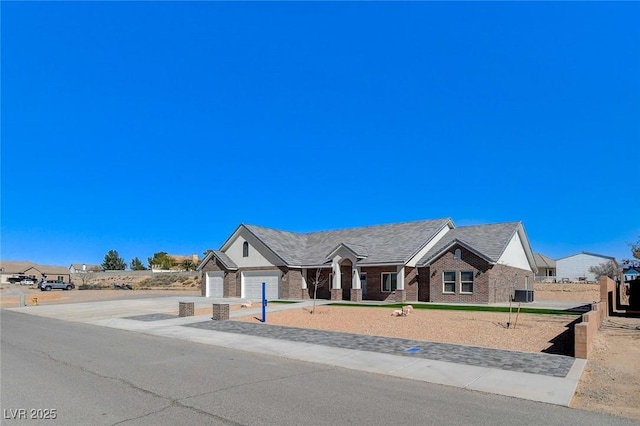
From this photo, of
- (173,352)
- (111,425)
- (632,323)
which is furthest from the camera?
(632,323)

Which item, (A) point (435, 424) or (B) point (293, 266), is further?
(B) point (293, 266)

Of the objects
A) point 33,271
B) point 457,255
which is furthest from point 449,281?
point 33,271

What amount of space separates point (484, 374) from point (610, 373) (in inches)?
105

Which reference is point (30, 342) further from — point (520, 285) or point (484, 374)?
point (520, 285)

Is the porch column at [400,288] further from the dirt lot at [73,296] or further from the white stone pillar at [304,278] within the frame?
the dirt lot at [73,296]

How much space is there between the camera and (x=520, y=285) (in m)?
33.7

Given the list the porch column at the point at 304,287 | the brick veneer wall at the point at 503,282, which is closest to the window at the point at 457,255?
the brick veneer wall at the point at 503,282

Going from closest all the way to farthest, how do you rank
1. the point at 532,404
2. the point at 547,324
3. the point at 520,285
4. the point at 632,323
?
the point at 532,404 < the point at 547,324 < the point at 632,323 < the point at 520,285

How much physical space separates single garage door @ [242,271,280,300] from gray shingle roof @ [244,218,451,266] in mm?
2169

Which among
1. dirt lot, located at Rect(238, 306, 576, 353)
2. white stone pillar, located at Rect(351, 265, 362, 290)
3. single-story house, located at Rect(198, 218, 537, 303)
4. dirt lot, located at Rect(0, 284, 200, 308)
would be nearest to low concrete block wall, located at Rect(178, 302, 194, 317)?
dirt lot, located at Rect(238, 306, 576, 353)

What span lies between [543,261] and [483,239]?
163 feet

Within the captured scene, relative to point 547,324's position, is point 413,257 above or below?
above

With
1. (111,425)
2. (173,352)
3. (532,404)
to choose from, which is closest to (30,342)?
(173,352)

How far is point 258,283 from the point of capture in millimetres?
38406
